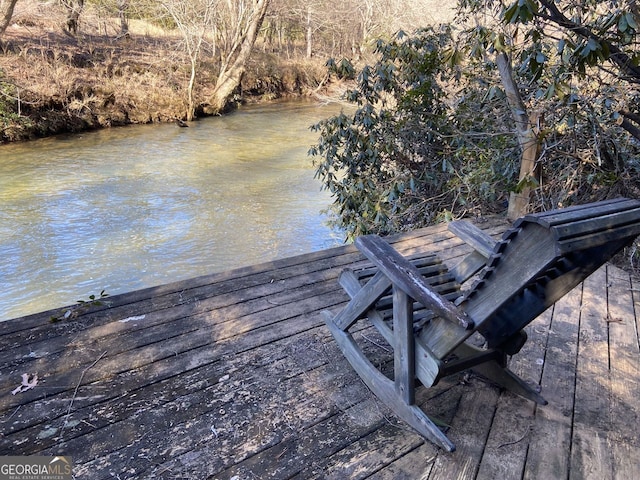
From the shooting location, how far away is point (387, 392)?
178 cm


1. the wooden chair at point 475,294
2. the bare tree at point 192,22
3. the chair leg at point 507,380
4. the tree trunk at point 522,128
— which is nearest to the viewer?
the wooden chair at point 475,294

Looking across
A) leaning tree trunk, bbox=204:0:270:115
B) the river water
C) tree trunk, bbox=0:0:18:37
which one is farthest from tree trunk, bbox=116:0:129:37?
the river water

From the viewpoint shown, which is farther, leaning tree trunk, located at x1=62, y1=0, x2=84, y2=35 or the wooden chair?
leaning tree trunk, located at x1=62, y1=0, x2=84, y2=35

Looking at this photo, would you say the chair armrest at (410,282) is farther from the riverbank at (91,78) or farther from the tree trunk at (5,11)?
the tree trunk at (5,11)

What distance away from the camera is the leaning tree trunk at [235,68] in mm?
13742

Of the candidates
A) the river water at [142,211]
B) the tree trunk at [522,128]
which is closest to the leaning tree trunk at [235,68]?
the river water at [142,211]

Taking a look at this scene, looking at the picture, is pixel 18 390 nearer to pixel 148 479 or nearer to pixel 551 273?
pixel 148 479

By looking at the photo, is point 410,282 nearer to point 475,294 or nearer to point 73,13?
point 475,294

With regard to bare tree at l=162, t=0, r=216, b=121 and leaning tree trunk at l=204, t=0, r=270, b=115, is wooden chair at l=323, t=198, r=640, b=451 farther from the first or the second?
leaning tree trunk at l=204, t=0, r=270, b=115

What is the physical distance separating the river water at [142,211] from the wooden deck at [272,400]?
2.66 m

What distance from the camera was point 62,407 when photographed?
1.75 m

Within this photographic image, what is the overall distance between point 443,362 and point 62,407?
1353mm

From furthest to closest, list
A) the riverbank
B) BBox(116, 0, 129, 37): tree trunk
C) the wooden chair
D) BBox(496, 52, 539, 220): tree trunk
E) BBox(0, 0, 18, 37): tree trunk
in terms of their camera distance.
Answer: BBox(116, 0, 129, 37): tree trunk → the riverbank → BBox(0, 0, 18, 37): tree trunk → BBox(496, 52, 539, 220): tree trunk → the wooden chair

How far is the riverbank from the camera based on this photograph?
10078 millimetres
